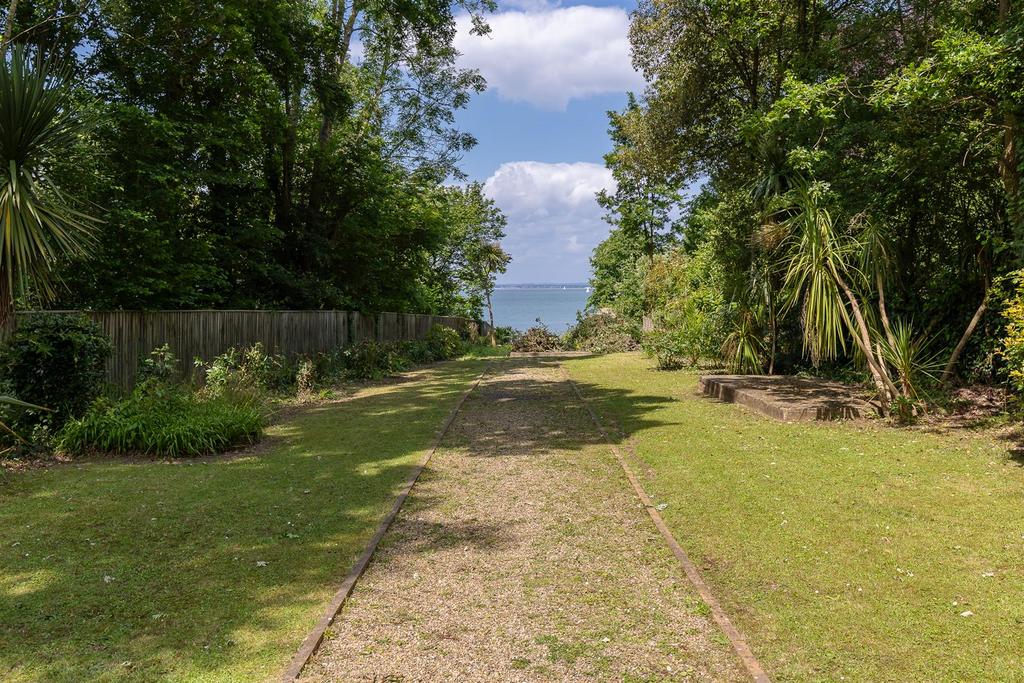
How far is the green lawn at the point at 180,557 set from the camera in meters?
3.57

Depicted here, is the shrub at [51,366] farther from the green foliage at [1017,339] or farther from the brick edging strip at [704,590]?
the green foliage at [1017,339]

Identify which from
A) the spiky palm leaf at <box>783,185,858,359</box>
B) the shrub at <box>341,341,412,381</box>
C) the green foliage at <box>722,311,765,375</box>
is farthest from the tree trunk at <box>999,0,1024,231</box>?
the shrub at <box>341,341,412,381</box>

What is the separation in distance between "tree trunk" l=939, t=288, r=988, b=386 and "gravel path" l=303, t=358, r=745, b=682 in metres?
5.84

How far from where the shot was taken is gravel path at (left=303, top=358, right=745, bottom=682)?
346 cm

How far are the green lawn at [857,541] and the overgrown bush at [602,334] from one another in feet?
74.7

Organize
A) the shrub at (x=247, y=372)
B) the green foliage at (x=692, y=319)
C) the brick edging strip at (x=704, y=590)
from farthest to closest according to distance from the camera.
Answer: the green foliage at (x=692, y=319), the shrub at (x=247, y=372), the brick edging strip at (x=704, y=590)

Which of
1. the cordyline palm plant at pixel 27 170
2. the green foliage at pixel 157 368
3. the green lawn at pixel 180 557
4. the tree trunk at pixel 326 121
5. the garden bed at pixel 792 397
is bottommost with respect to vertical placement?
the green lawn at pixel 180 557

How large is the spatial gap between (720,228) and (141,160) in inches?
488

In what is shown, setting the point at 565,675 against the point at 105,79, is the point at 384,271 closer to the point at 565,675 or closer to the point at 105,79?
the point at 105,79

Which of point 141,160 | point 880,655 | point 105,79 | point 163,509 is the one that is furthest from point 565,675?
point 105,79

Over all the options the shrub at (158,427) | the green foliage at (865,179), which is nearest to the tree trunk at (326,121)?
the green foliage at (865,179)

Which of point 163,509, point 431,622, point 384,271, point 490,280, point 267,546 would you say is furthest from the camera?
point 490,280

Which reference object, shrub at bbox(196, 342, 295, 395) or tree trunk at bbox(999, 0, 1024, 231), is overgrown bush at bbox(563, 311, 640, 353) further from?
tree trunk at bbox(999, 0, 1024, 231)

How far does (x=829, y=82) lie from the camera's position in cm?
1093
